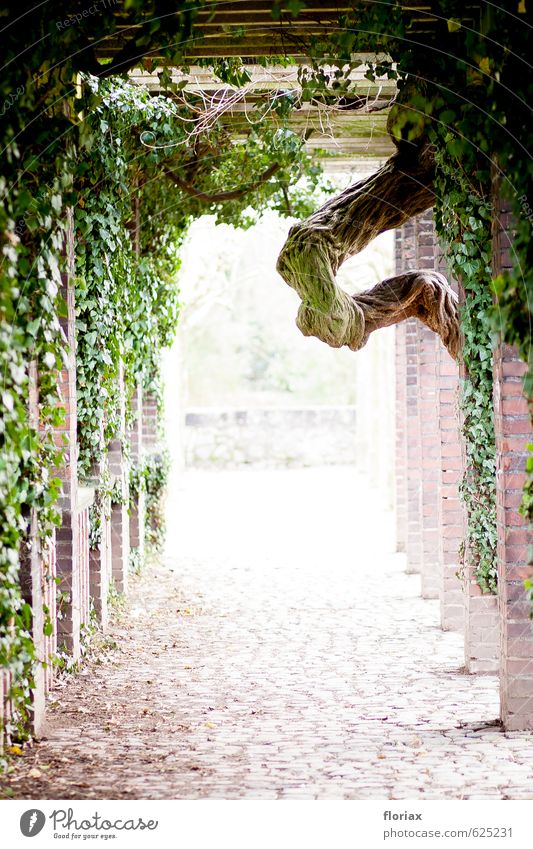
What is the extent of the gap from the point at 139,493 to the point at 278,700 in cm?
459

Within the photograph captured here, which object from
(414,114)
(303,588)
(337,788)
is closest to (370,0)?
(414,114)

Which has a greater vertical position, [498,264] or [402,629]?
[498,264]

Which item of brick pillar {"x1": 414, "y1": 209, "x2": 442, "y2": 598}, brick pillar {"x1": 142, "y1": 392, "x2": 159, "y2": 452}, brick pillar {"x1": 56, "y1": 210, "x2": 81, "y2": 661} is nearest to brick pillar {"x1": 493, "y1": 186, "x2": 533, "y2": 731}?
brick pillar {"x1": 56, "y1": 210, "x2": 81, "y2": 661}

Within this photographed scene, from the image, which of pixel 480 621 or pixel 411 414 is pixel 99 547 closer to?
pixel 480 621

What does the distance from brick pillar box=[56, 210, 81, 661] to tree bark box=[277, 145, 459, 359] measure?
4.95 ft

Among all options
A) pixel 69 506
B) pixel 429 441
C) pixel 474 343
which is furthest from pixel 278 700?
pixel 429 441

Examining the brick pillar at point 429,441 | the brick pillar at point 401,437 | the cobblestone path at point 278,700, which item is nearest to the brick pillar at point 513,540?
the cobblestone path at point 278,700

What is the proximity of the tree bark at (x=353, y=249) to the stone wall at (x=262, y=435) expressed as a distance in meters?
17.2

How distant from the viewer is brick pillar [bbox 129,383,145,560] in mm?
10297

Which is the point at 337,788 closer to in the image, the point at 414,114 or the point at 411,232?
the point at 414,114

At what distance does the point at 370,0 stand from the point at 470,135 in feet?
2.91

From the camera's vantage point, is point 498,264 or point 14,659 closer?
point 14,659

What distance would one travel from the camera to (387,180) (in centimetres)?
692

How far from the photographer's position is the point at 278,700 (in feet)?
20.4
